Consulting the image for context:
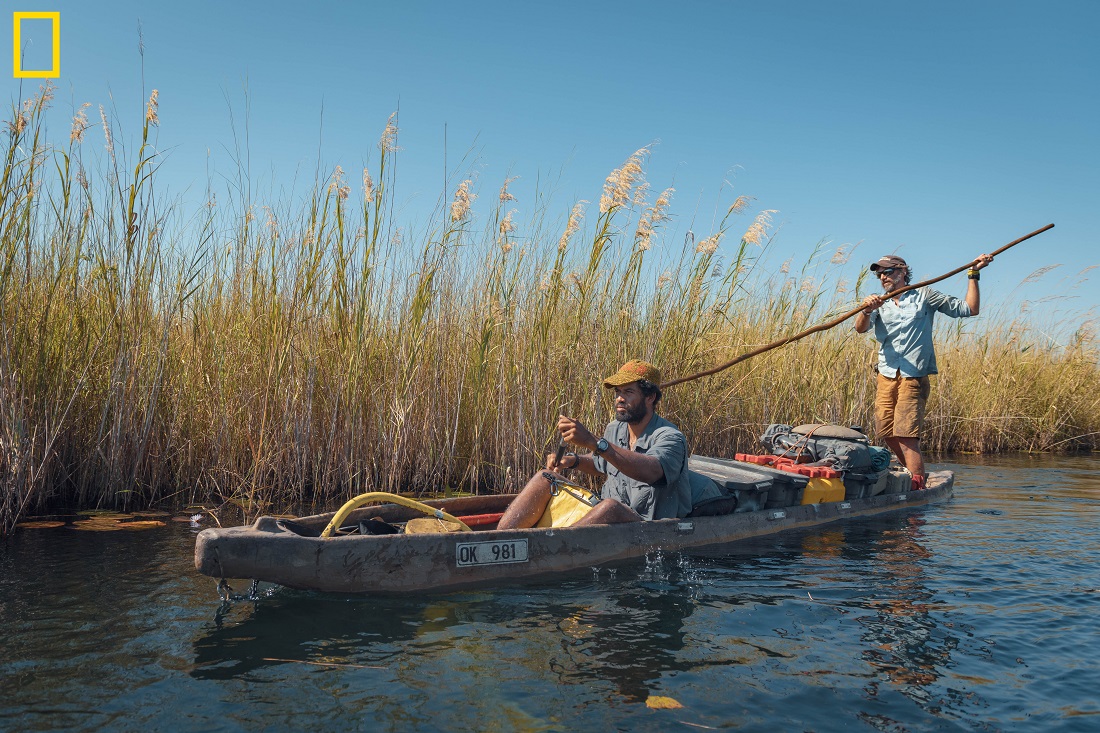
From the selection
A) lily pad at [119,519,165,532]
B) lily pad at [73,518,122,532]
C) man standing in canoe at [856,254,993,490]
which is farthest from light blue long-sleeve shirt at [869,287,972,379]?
lily pad at [73,518,122,532]

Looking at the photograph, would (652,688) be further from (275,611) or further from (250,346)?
(250,346)

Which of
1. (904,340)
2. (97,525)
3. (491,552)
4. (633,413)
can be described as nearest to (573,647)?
(491,552)

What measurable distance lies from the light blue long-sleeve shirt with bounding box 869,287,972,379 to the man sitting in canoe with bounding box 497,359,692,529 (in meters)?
3.36

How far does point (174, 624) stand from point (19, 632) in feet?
2.45

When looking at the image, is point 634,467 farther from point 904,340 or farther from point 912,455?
point 912,455

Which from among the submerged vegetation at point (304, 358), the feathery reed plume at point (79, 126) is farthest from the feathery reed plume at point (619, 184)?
the feathery reed plume at point (79, 126)

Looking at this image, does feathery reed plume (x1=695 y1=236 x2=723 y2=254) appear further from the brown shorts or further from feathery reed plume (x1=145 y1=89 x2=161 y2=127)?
feathery reed plume (x1=145 y1=89 x2=161 y2=127)

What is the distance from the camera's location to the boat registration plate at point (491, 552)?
504cm

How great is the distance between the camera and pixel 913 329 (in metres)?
8.23

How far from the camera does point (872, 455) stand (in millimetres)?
7906

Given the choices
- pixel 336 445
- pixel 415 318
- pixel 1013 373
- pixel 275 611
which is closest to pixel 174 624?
pixel 275 611

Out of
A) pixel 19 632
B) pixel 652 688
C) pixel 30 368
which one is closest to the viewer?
pixel 652 688

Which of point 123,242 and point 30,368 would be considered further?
point 123,242

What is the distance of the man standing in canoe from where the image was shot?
820 cm
